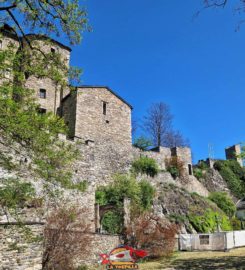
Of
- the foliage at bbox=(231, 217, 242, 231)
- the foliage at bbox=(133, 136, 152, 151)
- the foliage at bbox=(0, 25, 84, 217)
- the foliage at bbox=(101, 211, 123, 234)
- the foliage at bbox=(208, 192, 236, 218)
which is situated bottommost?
the foliage at bbox=(231, 217, 242, 231)

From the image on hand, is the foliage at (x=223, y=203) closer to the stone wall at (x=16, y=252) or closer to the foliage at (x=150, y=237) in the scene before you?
the foliage at (x=150, y=237)

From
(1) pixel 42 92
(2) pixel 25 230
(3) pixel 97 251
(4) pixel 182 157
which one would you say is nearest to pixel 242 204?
(4) pixel 182 157

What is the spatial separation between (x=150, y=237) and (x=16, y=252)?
8.31 meters

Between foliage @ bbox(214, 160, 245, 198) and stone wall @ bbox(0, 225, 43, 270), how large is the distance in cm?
2895

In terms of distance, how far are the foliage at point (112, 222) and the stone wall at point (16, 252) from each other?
8.03m

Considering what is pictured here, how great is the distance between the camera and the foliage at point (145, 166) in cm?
2486

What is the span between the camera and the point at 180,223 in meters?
21.1

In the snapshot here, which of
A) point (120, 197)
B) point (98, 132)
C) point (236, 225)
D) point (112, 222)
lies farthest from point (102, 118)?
point (236, 225)

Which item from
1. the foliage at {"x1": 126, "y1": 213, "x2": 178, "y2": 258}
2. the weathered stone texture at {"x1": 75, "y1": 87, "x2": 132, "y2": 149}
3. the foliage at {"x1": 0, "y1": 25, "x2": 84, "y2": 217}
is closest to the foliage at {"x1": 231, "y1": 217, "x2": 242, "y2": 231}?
the weathered stone texture at {"x1": 75, "y1": 87, "x2": 132, "y2": 149}

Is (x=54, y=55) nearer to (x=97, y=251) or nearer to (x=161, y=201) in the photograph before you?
(x=97, y=251)

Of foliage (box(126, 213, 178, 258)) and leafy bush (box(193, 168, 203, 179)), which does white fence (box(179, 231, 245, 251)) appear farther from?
leafy bush (box(193, 168, 203, 179))

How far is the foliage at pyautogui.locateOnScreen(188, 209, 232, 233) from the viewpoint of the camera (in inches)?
854

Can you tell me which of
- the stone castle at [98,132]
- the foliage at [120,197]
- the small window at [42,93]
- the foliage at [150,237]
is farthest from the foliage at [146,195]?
the small window at [42,93]

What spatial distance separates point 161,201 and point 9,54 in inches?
722
